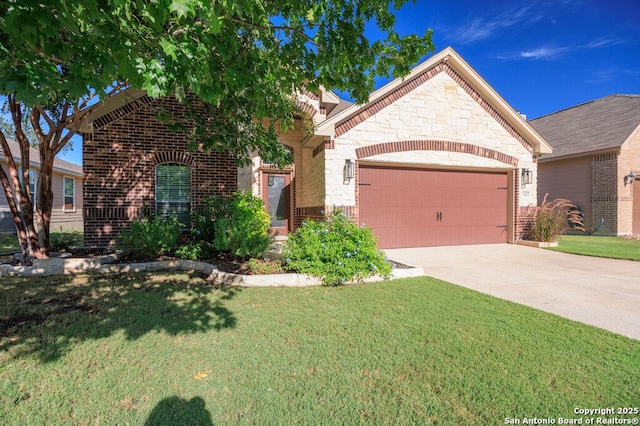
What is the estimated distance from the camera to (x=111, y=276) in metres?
6.21

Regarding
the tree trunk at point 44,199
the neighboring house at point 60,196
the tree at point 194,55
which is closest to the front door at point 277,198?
the tree at point 194,55

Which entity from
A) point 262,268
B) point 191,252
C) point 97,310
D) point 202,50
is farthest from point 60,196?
point 202,50

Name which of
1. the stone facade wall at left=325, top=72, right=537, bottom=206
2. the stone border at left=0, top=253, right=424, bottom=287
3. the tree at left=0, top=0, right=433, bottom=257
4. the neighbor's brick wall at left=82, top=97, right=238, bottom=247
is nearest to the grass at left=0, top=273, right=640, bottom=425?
the stone border at left=0, top=253, right=424, bottom=287

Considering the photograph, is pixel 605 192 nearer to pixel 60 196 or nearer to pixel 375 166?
pixel 375 166

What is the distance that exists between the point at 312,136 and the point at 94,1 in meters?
6.96

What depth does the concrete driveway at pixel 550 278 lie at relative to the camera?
412cm

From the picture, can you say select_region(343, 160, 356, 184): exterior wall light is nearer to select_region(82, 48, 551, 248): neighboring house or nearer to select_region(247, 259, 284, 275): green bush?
select_region(82, 48, 551, 248): neighboring house

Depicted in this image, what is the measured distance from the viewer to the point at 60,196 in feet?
60.2

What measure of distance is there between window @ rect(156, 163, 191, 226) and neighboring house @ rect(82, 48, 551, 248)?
28 millimetres

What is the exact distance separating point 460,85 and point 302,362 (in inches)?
393

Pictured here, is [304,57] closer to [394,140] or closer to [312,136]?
[312,136]

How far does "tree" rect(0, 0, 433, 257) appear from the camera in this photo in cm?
230

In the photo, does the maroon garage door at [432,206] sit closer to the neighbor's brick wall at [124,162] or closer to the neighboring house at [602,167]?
the neighbor's brick wall at [124,162]

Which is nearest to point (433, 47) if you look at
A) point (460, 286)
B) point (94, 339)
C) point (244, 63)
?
point (244, 63)
